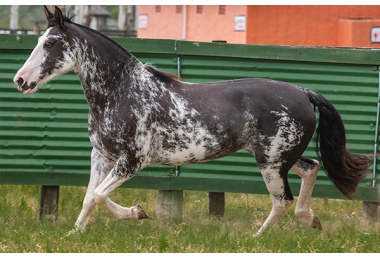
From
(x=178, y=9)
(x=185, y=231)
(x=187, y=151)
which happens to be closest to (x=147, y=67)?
(x=187, y=151)

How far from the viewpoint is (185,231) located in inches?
261

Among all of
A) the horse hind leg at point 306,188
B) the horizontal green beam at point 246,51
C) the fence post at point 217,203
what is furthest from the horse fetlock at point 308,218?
the horizontal green beam at point 246,51

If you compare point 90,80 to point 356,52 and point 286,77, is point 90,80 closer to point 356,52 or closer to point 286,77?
point 286,77

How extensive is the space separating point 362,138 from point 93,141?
285cm

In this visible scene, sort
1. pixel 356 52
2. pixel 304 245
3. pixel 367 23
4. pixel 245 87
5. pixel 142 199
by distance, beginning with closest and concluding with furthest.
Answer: pixel 304 245
pixel 245 87
pixel 356 52
pixel 142 199
pixel 367 23

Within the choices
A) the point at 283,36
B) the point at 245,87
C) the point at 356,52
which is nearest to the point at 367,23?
the point at 283,36

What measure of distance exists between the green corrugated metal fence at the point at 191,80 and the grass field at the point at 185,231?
0.36 m

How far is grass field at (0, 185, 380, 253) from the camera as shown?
6.06 meters

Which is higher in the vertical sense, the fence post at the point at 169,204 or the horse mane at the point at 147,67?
the horse mane at the point at 147,67

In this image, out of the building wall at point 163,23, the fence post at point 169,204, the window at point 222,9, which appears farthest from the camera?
the building wall at point 163,23

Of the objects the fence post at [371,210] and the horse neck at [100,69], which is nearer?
the horse neck at [100,69]

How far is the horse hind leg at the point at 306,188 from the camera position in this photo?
6.77 m

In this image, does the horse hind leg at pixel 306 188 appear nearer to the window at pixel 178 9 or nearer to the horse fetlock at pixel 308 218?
the horse fetlock at pixel 308 218

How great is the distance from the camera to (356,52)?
290 inches
